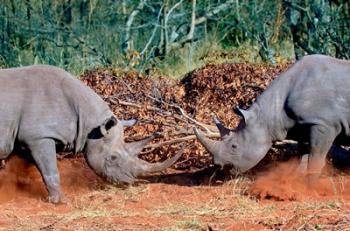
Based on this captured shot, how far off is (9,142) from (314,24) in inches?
368

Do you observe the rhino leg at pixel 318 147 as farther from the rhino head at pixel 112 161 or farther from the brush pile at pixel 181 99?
the rhino head at pixel 112 161

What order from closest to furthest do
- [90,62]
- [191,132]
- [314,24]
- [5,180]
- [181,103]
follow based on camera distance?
1. [5,180]
2. [191,132]
3. [181,103]
4. [314,24]
5. [90,62]

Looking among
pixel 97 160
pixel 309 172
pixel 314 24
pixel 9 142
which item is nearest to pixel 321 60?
pixel 309 172

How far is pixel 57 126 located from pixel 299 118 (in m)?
2.85

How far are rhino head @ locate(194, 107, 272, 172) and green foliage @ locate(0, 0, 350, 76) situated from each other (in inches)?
293

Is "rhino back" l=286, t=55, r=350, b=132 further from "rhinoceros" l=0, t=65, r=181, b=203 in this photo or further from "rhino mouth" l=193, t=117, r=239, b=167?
"rhinoceros" l=0, t=65, r=181, b=203

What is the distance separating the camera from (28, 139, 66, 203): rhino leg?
10.5m

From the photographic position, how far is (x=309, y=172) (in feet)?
35.6

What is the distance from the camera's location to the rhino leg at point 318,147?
424 inches

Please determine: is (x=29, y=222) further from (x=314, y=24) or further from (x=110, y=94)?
(x=314, y=24)

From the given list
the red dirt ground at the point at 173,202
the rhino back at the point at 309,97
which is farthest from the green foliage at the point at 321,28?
the rhino back at the point at 309,97

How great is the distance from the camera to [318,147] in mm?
10789

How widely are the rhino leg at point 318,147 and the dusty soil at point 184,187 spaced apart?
165 millimetres

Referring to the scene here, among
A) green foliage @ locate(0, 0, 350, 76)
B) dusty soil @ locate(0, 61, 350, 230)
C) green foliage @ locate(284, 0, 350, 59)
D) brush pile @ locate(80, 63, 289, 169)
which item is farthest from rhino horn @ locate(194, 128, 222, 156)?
green foliage @ locate(0, 0, 350, 76)
